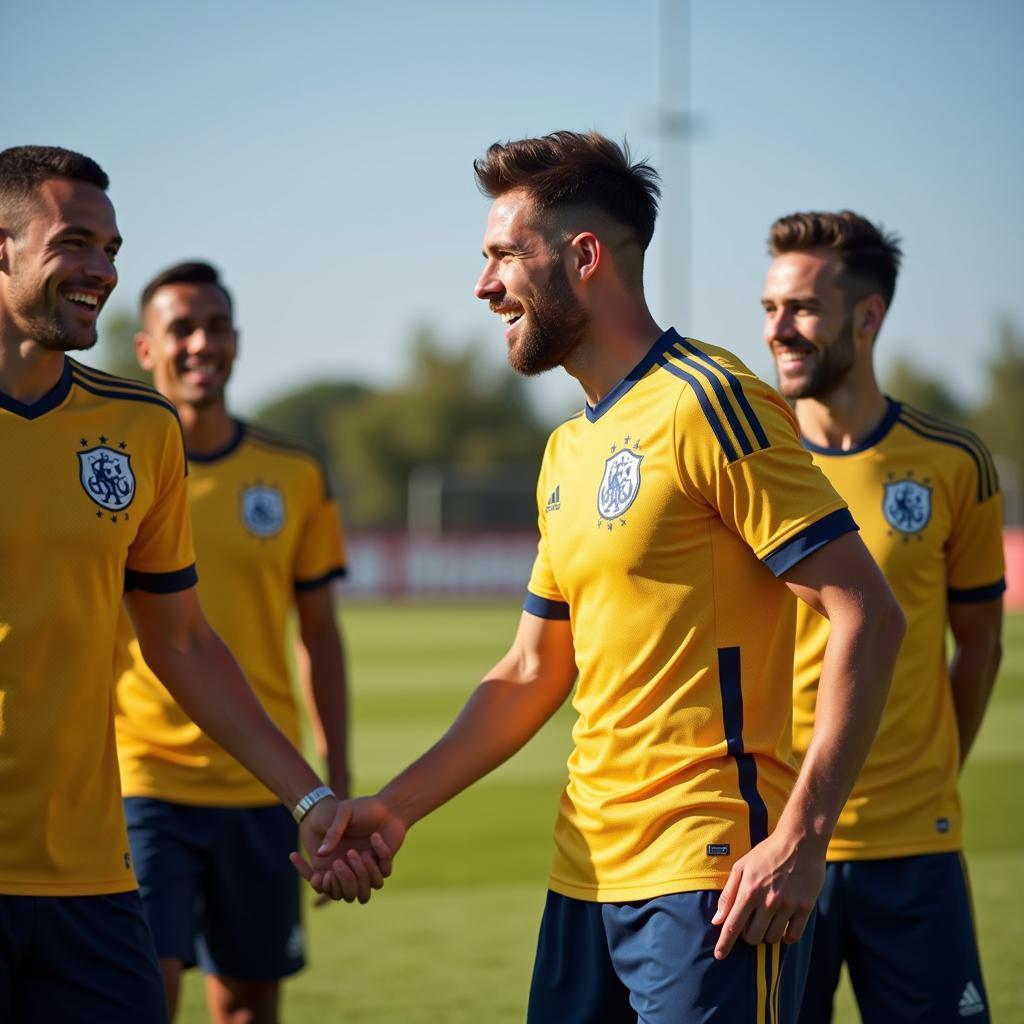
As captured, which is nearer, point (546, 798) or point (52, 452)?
point (52, 452)

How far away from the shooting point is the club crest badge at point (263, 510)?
5.12 metres

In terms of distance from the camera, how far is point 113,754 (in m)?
3.38

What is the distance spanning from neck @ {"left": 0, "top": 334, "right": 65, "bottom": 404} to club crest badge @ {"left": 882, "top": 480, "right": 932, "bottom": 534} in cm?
233

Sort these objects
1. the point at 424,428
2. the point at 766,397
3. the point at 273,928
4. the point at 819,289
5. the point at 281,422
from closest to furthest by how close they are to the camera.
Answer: the point at 766,397 → the point at 819,289 → the point at 273,928 → the point at 424,428 → the point at 281,422

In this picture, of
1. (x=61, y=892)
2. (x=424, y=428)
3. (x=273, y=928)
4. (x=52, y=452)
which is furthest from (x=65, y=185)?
(x=424, y=428)

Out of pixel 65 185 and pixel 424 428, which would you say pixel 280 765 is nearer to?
pixel 65 185

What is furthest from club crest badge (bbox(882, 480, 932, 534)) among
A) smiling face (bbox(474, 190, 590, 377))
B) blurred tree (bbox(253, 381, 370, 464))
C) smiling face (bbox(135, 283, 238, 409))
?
blurred tree (bbox(253, 381, 370, 464))

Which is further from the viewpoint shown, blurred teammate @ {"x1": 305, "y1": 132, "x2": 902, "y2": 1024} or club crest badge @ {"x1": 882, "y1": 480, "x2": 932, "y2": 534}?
club crest badge @ {"x1": 882, "y1": 480, "x2": 932, "y2": 534}

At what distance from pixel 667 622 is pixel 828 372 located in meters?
1.61

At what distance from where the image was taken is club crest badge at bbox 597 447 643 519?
3.06 metres

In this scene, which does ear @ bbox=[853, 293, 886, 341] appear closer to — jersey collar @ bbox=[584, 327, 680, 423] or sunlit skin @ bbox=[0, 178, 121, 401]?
jersey collar @ bbox=[584, 327, 680, 423]

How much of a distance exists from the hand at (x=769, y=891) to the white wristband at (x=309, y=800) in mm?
1303

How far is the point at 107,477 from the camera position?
3.39 metres

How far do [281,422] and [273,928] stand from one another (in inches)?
3624
